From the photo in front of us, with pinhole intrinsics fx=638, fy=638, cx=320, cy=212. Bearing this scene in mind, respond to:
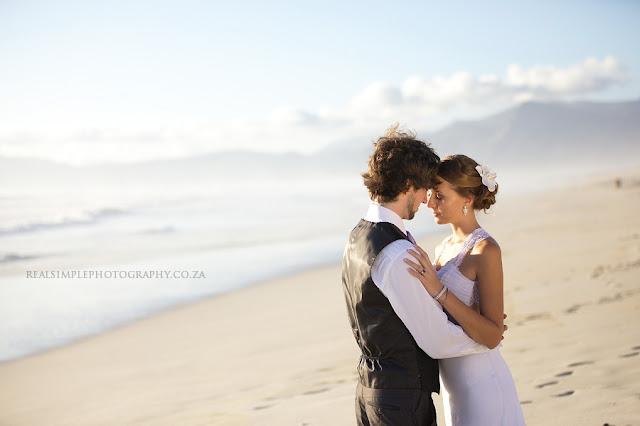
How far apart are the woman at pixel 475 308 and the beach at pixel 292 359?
1625 millimetres

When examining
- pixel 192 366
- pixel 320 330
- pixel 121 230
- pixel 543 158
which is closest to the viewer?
pixel 192 366

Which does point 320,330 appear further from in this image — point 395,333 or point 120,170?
point 120,170

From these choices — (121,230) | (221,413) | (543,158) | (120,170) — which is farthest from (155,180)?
(221,413)

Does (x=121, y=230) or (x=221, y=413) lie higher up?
(x=121, y=230)

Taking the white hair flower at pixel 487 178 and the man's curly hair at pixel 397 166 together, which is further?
the white hair flower at pixel 487 178

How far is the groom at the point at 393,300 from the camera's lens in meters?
2.72

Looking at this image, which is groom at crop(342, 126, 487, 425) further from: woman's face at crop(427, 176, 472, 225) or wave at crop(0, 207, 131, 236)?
wave at crop(0, 207, 131, 236)

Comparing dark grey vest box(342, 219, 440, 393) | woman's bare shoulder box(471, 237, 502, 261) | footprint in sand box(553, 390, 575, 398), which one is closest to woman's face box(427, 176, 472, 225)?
woman's bare shoulder box(471, 237, 502, 261)

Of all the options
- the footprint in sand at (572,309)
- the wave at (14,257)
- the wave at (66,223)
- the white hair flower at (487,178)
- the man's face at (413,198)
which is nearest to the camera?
the man's face at (413,198)

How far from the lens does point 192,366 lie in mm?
7566

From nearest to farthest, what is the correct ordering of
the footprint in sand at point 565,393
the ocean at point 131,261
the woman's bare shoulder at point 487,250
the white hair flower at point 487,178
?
the woman's bare shoulder at point 487,250, the white hair flower at point 487,178, the footprint in sand at point 565,393, the ocean at point 131,261

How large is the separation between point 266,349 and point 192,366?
36.7 inches

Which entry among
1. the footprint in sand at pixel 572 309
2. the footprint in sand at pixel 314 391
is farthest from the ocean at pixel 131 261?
the footprint in sand at pixel 572 309

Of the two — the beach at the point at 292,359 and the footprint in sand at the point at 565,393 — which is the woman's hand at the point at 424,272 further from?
the footprint in sand at the point at 565,393
